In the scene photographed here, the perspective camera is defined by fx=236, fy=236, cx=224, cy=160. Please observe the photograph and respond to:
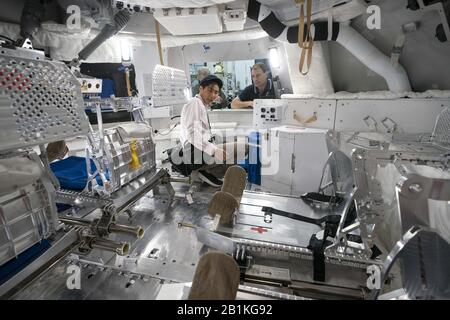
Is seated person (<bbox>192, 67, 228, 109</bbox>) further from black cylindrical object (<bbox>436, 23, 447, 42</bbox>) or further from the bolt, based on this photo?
the bolt

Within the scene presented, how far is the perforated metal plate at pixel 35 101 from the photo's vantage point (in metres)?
0.95

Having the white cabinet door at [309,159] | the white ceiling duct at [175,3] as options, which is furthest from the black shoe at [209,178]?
the white ceiling duct at [175,3]

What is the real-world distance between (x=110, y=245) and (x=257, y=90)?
4.30 m

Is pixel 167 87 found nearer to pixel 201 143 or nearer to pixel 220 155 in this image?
pixel 201 143

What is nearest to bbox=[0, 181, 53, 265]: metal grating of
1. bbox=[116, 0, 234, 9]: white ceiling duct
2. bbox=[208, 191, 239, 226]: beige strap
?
bbox=[208, 191, 239, 226]: beige strap

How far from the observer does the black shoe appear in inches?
118

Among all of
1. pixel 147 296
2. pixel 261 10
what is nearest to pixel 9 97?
pixel 147 296

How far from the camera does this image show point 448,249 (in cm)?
94

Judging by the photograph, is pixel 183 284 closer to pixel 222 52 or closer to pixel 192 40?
pixel 192 40

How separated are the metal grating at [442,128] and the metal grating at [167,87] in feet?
8.39

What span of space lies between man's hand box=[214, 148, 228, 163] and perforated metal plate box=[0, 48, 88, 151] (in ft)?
5.23

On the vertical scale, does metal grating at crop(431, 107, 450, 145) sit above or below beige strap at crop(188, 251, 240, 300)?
above

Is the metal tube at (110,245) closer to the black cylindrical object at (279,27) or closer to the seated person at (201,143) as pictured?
the seated person at (201,143)

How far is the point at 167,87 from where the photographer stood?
2547mm
